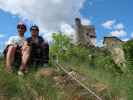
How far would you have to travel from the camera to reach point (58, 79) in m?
9.22

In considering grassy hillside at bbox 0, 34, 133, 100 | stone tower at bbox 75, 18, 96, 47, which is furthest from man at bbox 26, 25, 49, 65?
stone tower at bbox 75, 18, 96, 47

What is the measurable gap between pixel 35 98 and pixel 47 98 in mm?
220

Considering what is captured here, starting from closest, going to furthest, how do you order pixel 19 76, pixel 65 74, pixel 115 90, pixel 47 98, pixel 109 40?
pixel 47 98 → pixel 115 90 → pixel 19 76 → pixel 65 74 → pixel 109 40

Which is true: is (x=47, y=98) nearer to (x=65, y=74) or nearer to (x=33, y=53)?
(x=65, y=74)

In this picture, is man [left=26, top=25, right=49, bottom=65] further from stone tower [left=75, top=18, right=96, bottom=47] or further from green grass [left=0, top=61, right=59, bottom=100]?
stone tower [left=75, top=18, right=96, bottom=47]

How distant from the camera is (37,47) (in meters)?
10.5

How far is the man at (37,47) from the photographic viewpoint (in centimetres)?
1038

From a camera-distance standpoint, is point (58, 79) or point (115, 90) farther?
point (58, 79)

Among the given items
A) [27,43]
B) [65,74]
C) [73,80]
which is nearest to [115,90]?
[73,80]

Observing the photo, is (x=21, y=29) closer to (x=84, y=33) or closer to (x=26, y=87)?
(x=26, y=87)

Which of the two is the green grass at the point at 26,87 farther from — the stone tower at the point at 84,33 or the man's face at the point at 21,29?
the stone tower at the point at 84,33

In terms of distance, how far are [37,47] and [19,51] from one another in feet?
2.08

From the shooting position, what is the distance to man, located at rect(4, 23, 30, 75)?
9.46 m

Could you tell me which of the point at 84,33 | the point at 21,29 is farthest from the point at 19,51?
the point at 84,33
